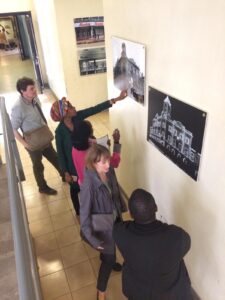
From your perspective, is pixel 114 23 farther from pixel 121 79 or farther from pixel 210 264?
pixel 210 264

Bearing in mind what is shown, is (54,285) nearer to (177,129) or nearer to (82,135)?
(82,135)

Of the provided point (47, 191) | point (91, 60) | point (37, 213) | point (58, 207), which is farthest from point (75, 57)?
point (37, 213)

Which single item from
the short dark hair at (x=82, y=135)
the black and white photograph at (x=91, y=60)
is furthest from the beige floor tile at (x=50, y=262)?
the black and white photograph at (x=91, y=60)

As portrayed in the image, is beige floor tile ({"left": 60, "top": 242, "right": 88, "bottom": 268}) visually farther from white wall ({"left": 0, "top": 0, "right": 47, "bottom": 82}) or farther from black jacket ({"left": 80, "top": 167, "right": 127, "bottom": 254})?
white wall ({"left": 0, "top": 0, "right": 47, "bottom": 82})

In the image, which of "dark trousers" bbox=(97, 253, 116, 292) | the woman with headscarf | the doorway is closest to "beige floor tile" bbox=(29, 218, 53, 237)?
the woman with headscarf

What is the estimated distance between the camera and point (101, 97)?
250 inches

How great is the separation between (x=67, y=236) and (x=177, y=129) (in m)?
1.89

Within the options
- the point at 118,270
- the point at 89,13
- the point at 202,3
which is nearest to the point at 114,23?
the point at 202,3

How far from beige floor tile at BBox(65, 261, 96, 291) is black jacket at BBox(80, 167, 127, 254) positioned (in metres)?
0.64

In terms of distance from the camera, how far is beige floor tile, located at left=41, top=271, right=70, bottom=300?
256cm

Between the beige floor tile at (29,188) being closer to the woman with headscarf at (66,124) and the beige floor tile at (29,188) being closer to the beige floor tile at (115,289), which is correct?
the woman with headscarf at (66,124)

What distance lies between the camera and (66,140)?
270cm

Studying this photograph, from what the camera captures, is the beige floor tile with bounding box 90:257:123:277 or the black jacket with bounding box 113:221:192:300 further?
the beige floor tile with bounding box 90:257:123:277

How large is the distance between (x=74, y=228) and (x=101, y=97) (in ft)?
12.3
